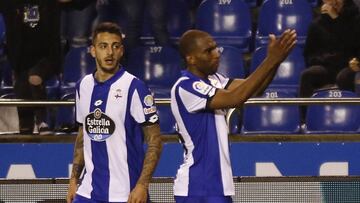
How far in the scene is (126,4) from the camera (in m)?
9.23

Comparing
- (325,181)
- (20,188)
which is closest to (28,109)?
(20,188)

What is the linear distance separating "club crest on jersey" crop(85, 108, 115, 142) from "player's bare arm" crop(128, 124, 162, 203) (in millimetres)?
194

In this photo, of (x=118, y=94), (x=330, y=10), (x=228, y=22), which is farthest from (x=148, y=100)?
(x=228, y=22)

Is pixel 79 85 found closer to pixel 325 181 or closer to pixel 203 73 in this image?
pixel 203 73

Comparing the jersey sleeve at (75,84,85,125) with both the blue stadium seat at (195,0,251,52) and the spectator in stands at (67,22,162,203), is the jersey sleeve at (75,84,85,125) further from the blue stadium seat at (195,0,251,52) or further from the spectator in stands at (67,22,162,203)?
the blue stadium seat at (195,0,251,52)

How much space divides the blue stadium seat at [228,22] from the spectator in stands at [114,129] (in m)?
4.29

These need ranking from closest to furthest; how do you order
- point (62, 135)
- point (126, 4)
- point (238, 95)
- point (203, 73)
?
point (238, 95) → point (203, 73) → point (62, 135) → point (126, 4)

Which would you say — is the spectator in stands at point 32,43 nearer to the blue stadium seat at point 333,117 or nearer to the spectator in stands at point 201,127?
the blue stadium seat at point 333,117

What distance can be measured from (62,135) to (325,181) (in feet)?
7.53

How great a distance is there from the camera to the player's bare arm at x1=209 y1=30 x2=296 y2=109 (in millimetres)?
4445

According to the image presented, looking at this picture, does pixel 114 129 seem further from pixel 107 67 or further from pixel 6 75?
pixel 6 75

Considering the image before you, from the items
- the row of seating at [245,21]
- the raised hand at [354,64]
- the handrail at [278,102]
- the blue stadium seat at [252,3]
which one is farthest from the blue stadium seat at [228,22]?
the handrail at [278,102]

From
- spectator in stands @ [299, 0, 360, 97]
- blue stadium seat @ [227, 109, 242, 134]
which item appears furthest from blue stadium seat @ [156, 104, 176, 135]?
spectator in stands @ [299, 0, 360, 97]

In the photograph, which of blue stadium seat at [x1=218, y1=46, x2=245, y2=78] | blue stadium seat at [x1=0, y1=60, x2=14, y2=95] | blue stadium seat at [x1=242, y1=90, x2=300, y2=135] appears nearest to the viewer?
blue stadium seat at [x1=242, y1=90, x2=300, y2=135]
